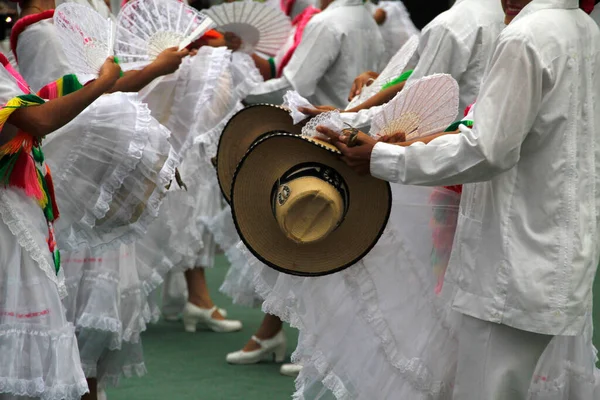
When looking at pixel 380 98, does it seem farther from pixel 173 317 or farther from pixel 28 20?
pixel 173 317

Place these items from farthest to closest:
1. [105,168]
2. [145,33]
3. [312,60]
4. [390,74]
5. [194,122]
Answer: [312,60]
[194,122]
[145,33]
[390,74]
[105,168]

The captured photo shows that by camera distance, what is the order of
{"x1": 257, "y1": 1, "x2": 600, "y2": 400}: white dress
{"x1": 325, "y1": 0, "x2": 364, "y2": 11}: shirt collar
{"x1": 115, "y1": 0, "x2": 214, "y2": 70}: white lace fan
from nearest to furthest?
{"x1": 257, "y1": 1, "x2": 600, "y2": 400}: white dress → {"x1": 115, "y1": 0, "x2": 214, "y2": 70}: white lace fan → {"x1": 325, "y1": 0, "x2": 364, "y2": 11}: shirt collar

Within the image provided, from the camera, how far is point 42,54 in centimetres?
439

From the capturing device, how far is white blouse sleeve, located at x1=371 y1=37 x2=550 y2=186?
2.92m

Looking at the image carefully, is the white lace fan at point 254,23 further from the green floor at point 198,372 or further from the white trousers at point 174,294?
the green floor at point 198,372

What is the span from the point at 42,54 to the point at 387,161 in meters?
1.93

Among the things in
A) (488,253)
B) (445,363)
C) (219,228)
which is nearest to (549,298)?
(488,253)

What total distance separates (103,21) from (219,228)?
232 centimetres

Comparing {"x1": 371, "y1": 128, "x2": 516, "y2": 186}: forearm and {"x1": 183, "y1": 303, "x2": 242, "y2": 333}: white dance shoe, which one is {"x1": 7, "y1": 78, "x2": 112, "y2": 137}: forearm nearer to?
{"x1": 371, "y1": 128, "x2": 516, "y2": 186}: forearm

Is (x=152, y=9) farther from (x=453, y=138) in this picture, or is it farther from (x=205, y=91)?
(x=453, y=138)

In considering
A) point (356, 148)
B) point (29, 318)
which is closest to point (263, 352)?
point (29, 318)

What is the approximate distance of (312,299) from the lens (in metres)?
3.57

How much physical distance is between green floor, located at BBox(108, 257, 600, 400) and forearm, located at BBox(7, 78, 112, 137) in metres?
2.21

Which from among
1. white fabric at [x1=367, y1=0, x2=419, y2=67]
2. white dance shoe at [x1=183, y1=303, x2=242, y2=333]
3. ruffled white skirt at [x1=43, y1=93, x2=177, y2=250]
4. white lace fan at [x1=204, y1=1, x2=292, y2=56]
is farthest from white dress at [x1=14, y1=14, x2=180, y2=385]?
white fabric at [x1=367, y1=0, x2=419, y2=67]
